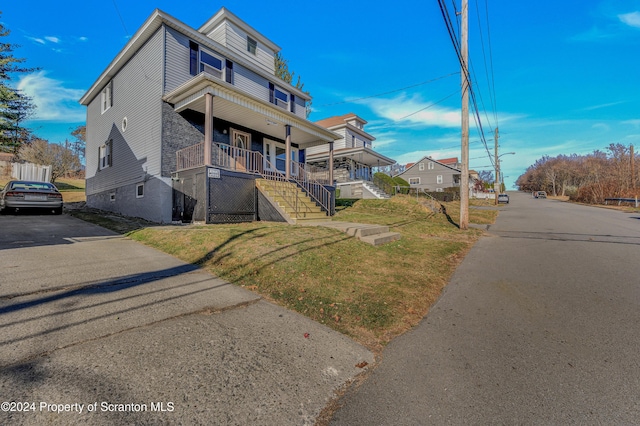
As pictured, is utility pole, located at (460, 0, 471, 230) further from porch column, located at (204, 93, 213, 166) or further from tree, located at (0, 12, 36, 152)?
tree, located at (0, 12, 36, 152)

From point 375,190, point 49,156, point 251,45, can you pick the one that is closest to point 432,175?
point 375,190

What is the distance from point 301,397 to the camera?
1.98 metres

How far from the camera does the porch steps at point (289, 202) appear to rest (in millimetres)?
10047

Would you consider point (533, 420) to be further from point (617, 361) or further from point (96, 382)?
point (96, 382)

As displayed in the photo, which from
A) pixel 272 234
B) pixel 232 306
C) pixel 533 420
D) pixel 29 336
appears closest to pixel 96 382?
pixel 29 336

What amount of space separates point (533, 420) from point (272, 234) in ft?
18.5

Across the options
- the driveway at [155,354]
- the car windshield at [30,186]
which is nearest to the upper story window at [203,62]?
the car windshield at [30,186]

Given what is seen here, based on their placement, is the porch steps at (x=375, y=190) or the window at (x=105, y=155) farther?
the porch steps at (x=375, y=190)

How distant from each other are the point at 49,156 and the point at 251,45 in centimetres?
2509

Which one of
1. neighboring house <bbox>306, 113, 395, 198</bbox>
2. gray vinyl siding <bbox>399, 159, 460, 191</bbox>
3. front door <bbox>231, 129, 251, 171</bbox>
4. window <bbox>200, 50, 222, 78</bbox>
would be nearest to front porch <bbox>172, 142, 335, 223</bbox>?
front door <bbox>231, 129, 251, 171</bbox>

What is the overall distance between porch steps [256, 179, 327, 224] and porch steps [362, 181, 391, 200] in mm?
12639

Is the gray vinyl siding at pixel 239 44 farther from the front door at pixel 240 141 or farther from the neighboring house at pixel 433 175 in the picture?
the neighboring house at pixel 433 175

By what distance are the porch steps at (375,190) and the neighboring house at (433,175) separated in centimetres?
2649

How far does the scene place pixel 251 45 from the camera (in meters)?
16.8
